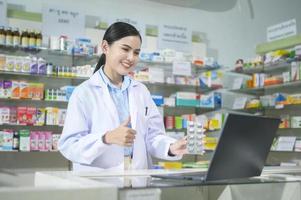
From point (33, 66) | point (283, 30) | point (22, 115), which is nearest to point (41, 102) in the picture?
point (22, 115)

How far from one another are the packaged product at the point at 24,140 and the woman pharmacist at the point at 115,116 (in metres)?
Result: 2.78

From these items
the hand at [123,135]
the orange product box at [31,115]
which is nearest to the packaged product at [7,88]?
the orange product box at [31,115]

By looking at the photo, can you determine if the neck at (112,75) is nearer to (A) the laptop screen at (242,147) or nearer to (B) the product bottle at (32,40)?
(A) the laptop screen at (242,147)

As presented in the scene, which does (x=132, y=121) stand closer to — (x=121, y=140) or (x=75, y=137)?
(x=75, y=137)

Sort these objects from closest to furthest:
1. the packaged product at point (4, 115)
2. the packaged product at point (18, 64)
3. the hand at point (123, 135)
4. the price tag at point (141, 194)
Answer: the price tag at point (141, 194)
the hand at point (123, 135)
the packaged product at point (4, 115)
the packaged product at point (18, 64)

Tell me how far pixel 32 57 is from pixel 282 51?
11.0ft

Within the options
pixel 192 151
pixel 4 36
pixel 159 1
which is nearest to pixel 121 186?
pixel 192 151

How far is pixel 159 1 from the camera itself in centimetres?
635

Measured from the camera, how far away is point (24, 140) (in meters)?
5.00

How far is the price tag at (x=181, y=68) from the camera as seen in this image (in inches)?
234

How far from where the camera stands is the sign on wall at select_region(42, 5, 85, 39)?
5.32 m

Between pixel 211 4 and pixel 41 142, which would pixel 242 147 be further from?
pixel 211 4

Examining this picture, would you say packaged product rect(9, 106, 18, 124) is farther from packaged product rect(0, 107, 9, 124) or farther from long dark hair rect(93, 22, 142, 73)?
long dark hair rect(93, 22, 142, 73)

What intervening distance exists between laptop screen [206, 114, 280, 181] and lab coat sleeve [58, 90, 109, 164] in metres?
0.64
